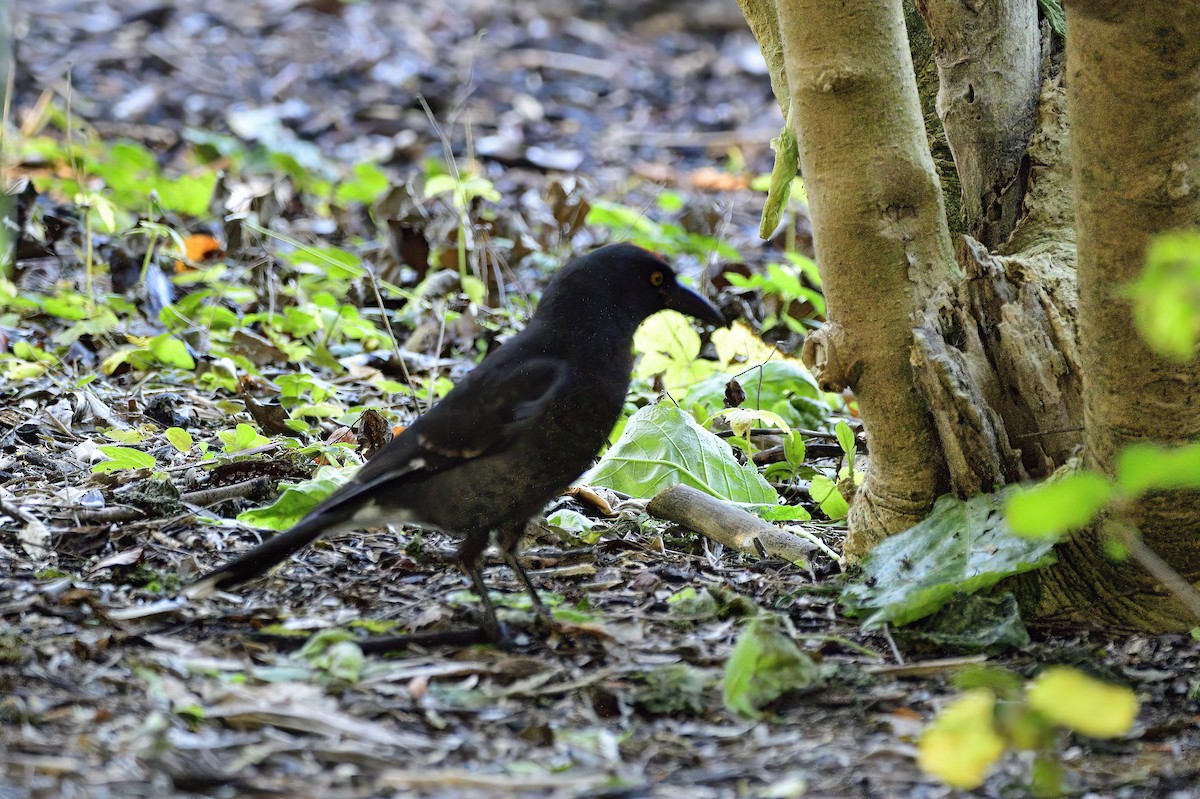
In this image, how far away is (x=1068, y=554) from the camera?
9.68ft

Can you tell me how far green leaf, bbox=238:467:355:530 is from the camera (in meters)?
3.31

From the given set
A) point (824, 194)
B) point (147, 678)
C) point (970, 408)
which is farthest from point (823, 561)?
point (147, 678)

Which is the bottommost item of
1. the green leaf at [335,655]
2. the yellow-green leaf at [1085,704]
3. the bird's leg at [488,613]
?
the bird's leg at [488,613]

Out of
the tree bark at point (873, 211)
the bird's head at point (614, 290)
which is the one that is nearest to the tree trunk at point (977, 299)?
the tree bark at point (873, 211)

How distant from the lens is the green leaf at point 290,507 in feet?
10.9

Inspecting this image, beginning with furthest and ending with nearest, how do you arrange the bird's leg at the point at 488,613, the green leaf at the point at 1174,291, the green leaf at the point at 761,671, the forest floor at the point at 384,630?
the bird's leg at the point at 488,613
the green leaf at the point at 761,671
the forest floor at the point at 384,630
the green leaf at the point at 1174,291

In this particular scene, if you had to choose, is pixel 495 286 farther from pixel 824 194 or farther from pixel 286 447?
pixel 824 194

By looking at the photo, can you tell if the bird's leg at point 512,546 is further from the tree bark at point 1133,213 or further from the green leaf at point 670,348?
the green leaf at point 670,348

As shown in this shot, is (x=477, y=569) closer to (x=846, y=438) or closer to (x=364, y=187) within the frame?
(x=846, y=438)

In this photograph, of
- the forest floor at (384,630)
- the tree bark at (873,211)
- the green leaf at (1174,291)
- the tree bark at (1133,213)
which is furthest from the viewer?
the tree bark at (873,211)

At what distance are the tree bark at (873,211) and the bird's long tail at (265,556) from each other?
1.33 m

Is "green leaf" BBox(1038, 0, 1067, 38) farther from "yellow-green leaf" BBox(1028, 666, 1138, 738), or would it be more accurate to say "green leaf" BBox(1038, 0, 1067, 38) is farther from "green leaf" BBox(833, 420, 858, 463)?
"yellow-green leaf" BBox(1028, 666, 1138, 738)

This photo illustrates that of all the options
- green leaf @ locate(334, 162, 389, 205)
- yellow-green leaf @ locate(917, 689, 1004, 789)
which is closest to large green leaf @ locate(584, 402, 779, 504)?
yellow-green leaf @ locate(917, 689, 1004, 789)

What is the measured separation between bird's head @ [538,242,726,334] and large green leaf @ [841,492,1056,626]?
94cm
